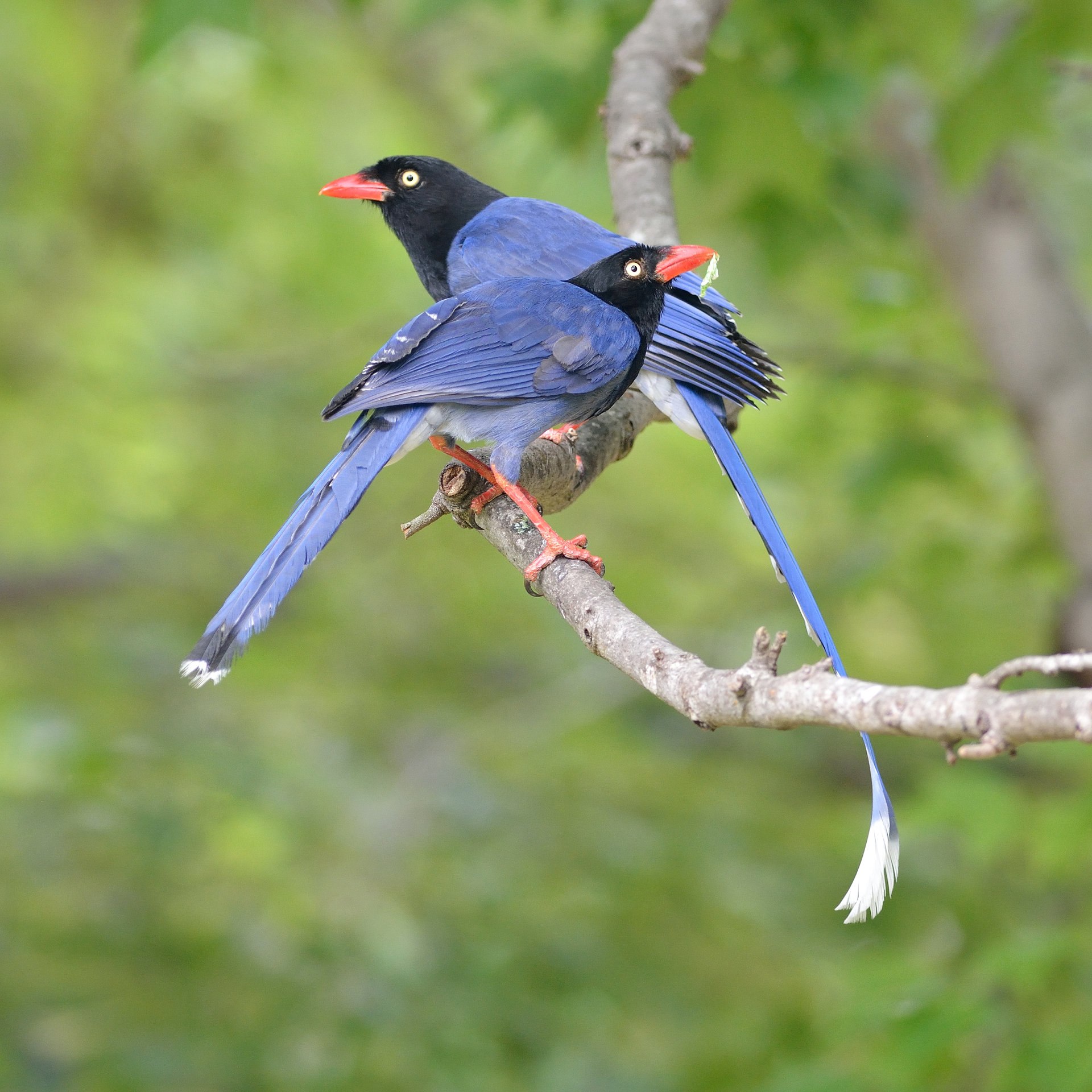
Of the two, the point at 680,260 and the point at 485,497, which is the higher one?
the point at 680,260

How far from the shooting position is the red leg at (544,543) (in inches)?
113

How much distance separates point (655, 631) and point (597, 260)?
7.34ft

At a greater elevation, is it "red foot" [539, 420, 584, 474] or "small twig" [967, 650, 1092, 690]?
"red foot" [539, 420, 584, 474]

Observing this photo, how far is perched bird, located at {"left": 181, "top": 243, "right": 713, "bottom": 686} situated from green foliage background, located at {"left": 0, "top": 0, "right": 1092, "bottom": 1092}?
1.16 m

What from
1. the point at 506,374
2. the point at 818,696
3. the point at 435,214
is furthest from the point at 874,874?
the point at 435,214

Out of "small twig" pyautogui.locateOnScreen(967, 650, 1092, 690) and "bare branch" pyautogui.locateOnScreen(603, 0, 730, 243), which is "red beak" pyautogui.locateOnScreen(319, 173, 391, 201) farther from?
"small twig" pyautogui.locateOnScreen(967, 650, 1092, 690)

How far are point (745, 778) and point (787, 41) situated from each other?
420cm

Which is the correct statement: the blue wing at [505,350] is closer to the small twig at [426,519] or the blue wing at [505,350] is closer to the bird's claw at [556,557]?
the small twig at [426,519]

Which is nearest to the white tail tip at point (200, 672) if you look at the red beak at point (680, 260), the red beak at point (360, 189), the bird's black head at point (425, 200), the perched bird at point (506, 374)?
the perched bird at point (506, 374)

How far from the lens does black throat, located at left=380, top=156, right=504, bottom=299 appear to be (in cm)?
463

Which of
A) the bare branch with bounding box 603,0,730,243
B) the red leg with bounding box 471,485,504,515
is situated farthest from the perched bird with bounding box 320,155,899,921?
the red leg with bounding box 471,485,504,515

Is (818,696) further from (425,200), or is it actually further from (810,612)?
(425,200)

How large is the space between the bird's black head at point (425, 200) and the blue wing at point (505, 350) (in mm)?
1140

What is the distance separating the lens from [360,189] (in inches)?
186
